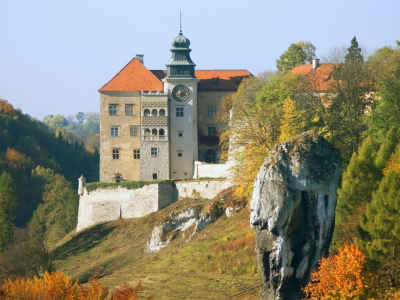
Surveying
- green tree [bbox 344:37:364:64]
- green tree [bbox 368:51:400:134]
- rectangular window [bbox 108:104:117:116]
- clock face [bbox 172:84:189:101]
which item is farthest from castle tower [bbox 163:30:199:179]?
green tree [bbox 368:51:400:134]

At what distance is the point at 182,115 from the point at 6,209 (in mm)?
17702

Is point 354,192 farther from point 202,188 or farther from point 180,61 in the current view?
point 180,61

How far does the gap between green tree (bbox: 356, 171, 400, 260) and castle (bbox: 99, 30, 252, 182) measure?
94.9 feet

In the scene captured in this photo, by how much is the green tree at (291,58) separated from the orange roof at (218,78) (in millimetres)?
7854

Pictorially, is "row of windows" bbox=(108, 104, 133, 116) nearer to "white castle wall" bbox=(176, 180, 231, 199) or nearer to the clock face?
the clock face

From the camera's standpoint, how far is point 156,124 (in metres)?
63.1

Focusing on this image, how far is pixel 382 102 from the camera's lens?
48.0 m

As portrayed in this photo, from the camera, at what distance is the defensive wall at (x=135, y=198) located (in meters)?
58.1

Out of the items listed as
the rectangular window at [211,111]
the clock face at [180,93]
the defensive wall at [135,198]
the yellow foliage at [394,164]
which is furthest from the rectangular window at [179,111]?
the yellow foliage at [394,164]

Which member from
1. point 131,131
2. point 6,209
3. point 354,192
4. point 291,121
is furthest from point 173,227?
point 354,192

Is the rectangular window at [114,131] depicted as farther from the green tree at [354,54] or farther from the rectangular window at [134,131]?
the green tree at [354,54]

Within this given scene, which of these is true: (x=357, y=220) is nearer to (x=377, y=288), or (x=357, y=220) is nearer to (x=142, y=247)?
(x=377, y=288)

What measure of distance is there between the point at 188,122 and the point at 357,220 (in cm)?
2825

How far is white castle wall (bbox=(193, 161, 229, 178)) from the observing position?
57.9 metres
